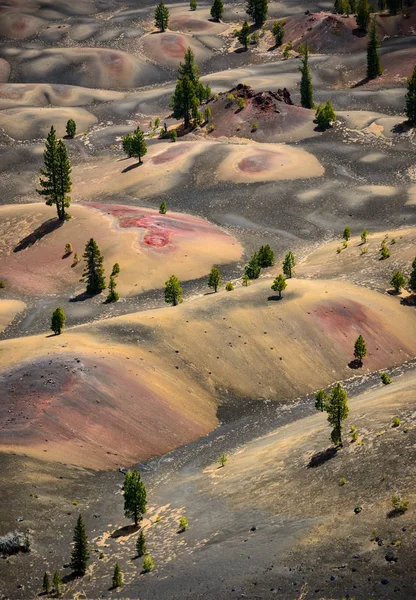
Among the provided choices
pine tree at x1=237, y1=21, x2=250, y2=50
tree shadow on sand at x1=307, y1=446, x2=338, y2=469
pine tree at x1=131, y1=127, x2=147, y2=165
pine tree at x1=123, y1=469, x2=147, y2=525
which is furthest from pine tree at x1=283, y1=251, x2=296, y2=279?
pine tree at x1=237, y1=21, x2=250, y2=50

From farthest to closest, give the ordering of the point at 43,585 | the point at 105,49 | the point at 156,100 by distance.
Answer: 1. the point at 105,49
2. the point at 156,100
3. the point at 43,585

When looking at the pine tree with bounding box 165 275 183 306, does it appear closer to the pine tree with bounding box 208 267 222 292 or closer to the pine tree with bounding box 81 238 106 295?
the pine tree with bounding box 208 267 222 292

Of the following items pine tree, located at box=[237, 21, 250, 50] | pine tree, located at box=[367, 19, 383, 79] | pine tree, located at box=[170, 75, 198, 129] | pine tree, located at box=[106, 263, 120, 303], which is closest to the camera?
pine tree, located at box=[106, 263, 120, 303]

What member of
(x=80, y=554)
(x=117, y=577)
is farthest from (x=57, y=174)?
(x=117, y=577)

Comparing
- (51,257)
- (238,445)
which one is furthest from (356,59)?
(238,445)

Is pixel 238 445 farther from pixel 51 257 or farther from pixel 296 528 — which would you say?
pixel 51 257

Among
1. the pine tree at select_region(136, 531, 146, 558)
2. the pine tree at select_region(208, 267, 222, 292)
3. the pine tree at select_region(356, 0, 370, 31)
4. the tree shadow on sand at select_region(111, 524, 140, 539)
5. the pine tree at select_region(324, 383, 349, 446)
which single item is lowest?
the tree shadow on sand at select_region(111, 524, 140, 539)

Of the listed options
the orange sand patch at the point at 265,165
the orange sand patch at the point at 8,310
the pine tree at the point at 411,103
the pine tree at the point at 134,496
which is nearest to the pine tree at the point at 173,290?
the orange sand patch at the point at 8,310
